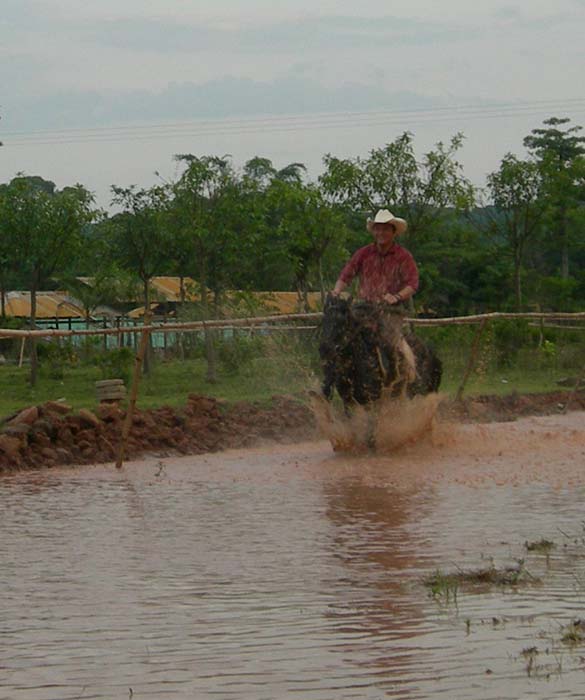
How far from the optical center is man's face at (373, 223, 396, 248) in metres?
12.8

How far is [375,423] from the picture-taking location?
12977 millimetres

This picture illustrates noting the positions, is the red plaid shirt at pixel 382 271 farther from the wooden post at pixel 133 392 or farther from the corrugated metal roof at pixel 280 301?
the corrugated metal roof at pixel 280 301

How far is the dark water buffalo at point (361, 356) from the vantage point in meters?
12.6

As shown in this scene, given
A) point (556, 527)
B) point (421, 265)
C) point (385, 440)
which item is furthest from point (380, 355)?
point (421, 265)

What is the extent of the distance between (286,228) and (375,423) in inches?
573

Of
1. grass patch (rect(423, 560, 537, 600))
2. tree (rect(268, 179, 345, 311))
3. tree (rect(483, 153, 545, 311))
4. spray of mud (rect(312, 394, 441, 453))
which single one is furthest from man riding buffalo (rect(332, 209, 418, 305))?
tree (rect(483, 153, 545, 311))

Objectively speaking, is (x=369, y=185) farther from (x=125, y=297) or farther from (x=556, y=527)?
(x=556, y=527)

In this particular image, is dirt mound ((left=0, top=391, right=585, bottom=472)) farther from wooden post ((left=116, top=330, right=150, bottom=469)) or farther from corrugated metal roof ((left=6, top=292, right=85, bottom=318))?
corrugated metal roof ((left=6, top=292, right=85, bottom=318))

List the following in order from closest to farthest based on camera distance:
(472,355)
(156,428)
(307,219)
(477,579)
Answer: (477,579) → (156,428) → (472,355) → (307,219)

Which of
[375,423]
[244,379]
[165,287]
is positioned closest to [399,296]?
[375,423]

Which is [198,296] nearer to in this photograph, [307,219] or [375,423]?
[307,219]

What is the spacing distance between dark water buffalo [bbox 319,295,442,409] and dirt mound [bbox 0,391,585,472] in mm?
2003

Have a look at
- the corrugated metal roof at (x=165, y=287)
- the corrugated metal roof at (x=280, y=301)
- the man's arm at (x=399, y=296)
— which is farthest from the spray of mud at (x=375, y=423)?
the corrugated metal roof at (x=165, y=287)

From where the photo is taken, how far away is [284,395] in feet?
53.1
